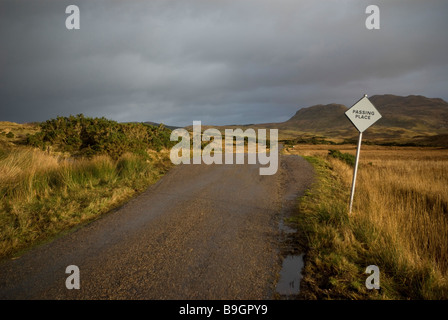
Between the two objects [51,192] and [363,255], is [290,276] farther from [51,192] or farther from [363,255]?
[51,192]

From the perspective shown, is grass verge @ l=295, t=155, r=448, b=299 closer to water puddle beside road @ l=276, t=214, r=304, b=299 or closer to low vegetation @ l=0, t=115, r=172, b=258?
water puddle beside road @ l=276, t=214, r=304, b=299

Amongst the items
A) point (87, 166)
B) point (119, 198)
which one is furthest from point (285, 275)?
point (87, 166)

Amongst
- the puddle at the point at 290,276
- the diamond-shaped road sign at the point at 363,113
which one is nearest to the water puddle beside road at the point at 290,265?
the puddle at the point at 290,276

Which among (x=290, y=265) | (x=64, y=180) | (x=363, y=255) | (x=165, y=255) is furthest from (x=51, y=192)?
(x=363, y=255)

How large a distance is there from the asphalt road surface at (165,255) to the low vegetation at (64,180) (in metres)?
0.61

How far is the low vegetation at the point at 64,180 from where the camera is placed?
17.4 feet

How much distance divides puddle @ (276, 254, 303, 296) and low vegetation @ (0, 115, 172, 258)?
16.5ft

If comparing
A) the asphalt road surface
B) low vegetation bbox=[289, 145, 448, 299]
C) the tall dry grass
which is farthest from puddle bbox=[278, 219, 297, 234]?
the tall dry grass

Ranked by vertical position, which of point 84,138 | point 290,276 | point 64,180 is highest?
point 84,138

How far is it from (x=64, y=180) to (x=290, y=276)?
7.84 m

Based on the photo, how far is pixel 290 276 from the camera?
3.70 meters

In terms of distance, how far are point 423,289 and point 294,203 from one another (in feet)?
14.4

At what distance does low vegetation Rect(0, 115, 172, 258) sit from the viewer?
5297 millimetres

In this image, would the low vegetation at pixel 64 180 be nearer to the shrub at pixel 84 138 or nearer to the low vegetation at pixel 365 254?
the shrub at pixel 84 138
